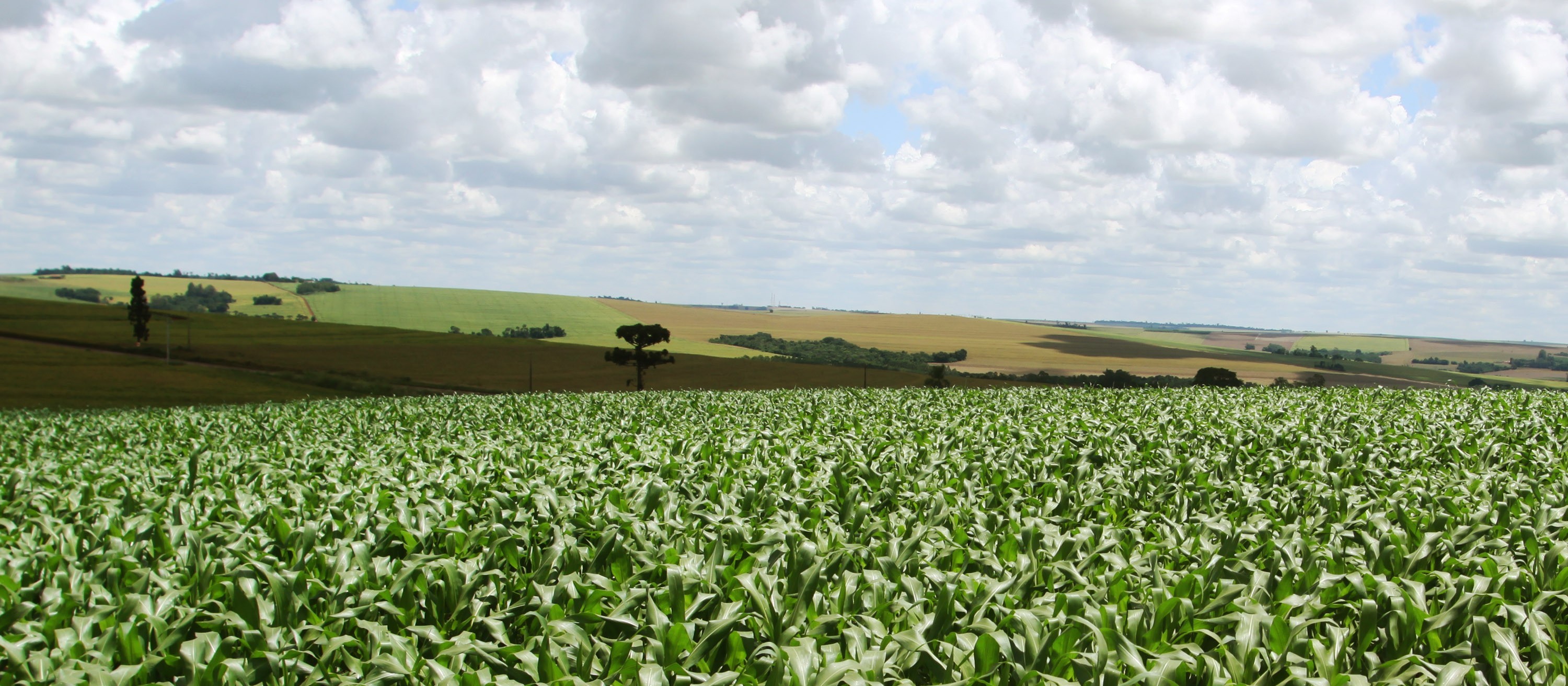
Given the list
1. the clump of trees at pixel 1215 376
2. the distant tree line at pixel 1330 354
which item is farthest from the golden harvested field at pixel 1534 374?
the clump of trees at pixel 1215 376

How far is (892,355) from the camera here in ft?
336

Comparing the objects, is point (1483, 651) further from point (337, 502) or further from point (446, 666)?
point (337, 502)

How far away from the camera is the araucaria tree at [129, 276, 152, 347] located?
8881cm

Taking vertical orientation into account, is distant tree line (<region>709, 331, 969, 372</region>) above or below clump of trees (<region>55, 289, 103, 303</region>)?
below

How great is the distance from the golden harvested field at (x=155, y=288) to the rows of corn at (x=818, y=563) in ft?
426

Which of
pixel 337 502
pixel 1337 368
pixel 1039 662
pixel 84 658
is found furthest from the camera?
pixel 1337 368

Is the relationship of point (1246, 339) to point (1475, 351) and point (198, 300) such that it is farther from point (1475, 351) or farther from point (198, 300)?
point (198, 300)

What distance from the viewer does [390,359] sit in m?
87.9

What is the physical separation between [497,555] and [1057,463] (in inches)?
256

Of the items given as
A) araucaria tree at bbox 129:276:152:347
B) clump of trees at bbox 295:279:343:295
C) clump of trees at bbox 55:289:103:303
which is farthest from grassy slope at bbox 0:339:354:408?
clump of trees at bbox 295:279:343:295

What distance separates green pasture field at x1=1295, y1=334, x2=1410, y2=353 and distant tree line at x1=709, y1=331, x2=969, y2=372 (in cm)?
6434

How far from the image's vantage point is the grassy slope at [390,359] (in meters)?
71.6

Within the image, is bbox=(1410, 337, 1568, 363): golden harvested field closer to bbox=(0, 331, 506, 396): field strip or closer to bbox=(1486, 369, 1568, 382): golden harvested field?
bbox=(1486, 369, 1568, 382): golden harvested field

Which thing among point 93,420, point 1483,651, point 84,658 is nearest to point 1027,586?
point 1483,651
